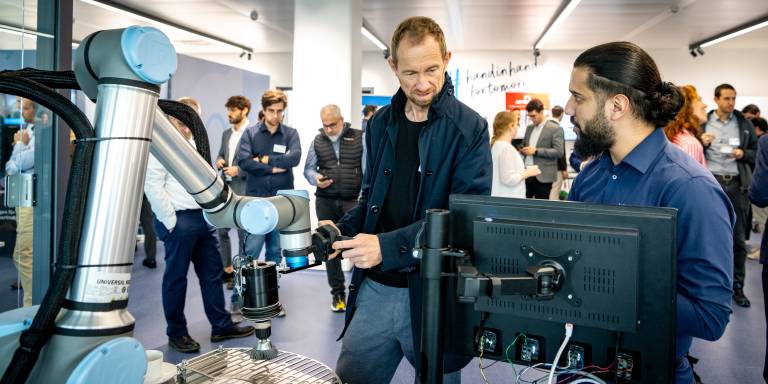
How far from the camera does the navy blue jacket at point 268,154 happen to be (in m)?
4.89

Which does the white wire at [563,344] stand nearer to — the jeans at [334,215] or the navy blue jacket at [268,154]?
the jeans at [334,215]

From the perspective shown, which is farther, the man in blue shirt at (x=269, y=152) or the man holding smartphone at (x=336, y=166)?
the man in blue shirt at (x=269, y=152)

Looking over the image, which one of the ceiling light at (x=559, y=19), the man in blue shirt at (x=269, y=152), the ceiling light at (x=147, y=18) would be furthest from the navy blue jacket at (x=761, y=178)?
the ceiling light at (x=147, y=18)

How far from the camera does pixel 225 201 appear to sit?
935 mm

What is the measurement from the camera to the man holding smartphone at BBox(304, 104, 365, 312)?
4629mm

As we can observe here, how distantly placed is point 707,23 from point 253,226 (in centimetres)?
1010

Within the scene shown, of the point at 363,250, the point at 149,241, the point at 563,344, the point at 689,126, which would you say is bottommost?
the point at 149,241

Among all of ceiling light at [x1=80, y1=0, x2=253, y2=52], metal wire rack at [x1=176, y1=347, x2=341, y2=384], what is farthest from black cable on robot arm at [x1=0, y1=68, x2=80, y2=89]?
ceiling light at [x1=80, y1=0, x2=253, y2=52]

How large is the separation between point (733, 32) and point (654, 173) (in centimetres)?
1012

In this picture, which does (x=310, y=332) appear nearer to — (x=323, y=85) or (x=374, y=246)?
(x=374, y=246)

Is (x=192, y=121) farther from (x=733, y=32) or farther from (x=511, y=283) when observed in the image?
(x=733, y=32)

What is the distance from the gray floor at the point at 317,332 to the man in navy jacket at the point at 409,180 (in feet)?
4.60

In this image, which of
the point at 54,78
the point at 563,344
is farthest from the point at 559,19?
the point at 54,78

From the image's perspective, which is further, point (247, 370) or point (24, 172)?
point (24, 172)
